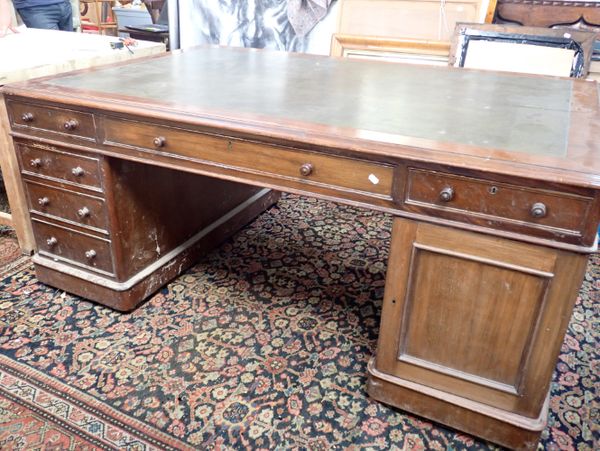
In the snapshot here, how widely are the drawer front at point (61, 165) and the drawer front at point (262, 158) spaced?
0.17 m

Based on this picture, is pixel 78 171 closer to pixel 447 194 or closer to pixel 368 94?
pixel 368 94

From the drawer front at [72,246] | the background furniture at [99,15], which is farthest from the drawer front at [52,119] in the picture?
the background furniture at [99,15]

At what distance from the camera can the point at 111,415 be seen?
1.58m

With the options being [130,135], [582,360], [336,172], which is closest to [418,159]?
[336,172]

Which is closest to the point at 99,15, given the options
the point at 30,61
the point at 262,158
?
the point at 30,61

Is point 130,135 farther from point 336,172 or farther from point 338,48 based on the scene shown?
point 338,48

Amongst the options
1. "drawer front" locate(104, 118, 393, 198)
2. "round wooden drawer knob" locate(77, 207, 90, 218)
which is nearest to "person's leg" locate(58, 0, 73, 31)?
"round wooden drawer knob" locate(77, 207, 90, 218)

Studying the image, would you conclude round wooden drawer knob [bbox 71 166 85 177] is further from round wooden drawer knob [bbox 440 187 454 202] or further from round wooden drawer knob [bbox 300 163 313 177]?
round wooden drawer knob [bbox 440 187 454 202]

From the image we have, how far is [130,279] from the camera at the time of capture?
79.2 inches

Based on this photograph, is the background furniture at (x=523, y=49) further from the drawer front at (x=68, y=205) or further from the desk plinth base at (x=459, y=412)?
the drawer front at (x=68, y=205)

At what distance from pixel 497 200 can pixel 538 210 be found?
9 cm

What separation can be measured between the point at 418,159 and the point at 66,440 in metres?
1.27

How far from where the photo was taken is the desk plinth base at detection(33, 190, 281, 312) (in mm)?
2008

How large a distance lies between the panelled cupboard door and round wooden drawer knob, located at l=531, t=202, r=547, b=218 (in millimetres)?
90
